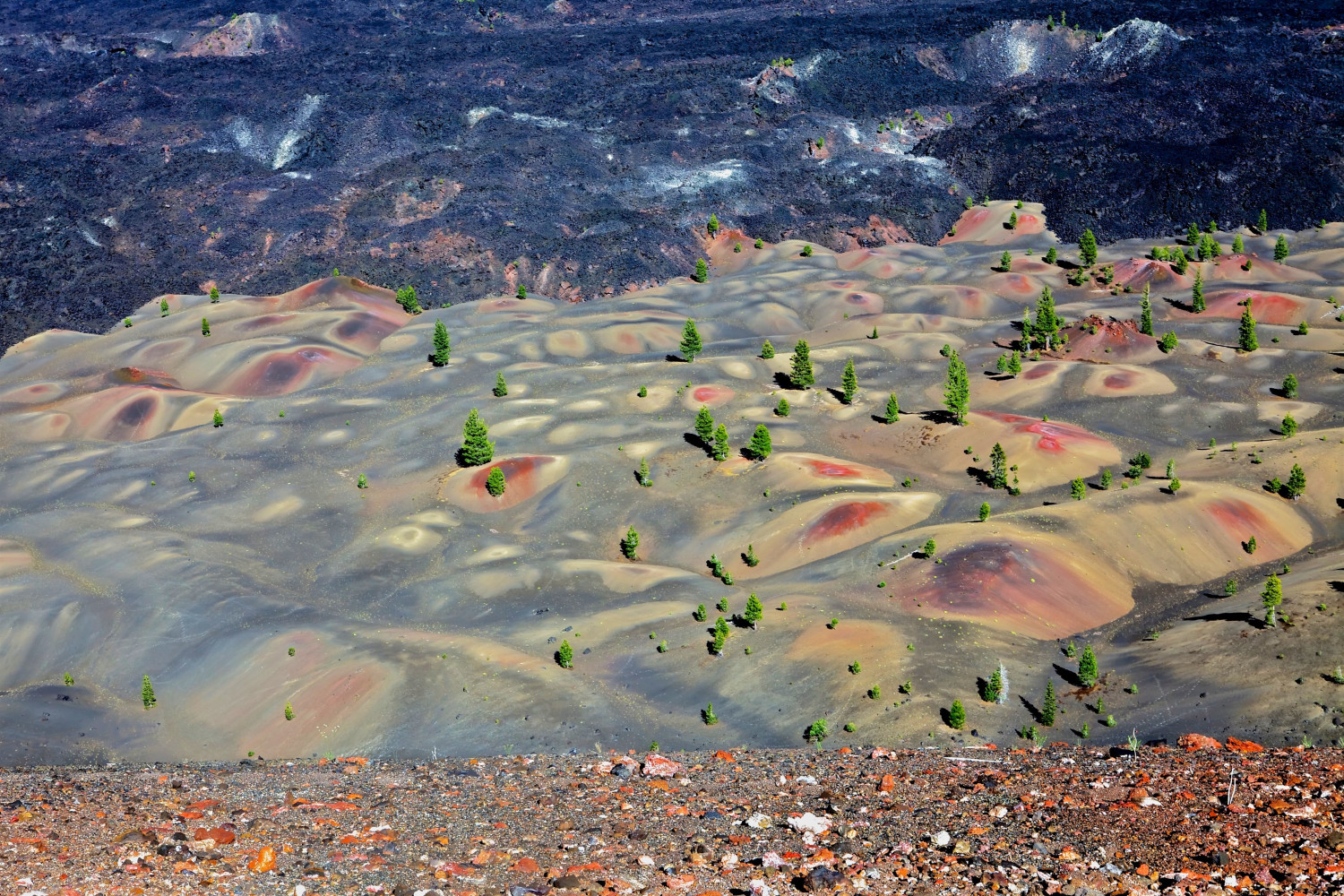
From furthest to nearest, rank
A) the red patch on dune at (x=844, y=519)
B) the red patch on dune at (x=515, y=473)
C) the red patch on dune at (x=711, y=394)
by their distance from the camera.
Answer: the red patch on dune at (x=711, y=394)
the red patch on dune at (x=515, y=473)
the red patch on dune at (x=844, y=519)

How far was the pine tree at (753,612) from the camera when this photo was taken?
6762cm

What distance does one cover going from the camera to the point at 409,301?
133625mm

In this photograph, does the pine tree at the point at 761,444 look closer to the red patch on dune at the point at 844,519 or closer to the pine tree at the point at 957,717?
the red patch on dune at the point at 844,519

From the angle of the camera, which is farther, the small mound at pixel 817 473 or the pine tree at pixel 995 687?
the small mound at pixel 817 473

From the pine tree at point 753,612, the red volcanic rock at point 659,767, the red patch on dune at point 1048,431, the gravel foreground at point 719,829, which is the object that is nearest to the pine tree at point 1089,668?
the pine tree at point 753,612

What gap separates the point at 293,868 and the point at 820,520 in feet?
186

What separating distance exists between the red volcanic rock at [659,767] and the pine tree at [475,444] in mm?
57680

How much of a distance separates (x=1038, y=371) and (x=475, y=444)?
167 feet

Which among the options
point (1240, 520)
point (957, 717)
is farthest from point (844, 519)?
point (1240, 520)

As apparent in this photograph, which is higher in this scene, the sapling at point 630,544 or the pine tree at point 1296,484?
the pine tree at point 1296,484

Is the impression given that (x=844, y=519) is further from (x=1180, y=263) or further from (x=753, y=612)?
(x=1180, y=263)

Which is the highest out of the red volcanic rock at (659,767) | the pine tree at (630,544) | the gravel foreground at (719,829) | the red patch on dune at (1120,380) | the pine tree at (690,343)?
the gravel foreground at (719,829)

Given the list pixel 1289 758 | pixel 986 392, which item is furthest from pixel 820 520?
pixel 1289 758

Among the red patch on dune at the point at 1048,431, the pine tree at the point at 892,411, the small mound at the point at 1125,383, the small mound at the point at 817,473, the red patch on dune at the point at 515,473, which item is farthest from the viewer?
the small mound at the point at 1125,383
